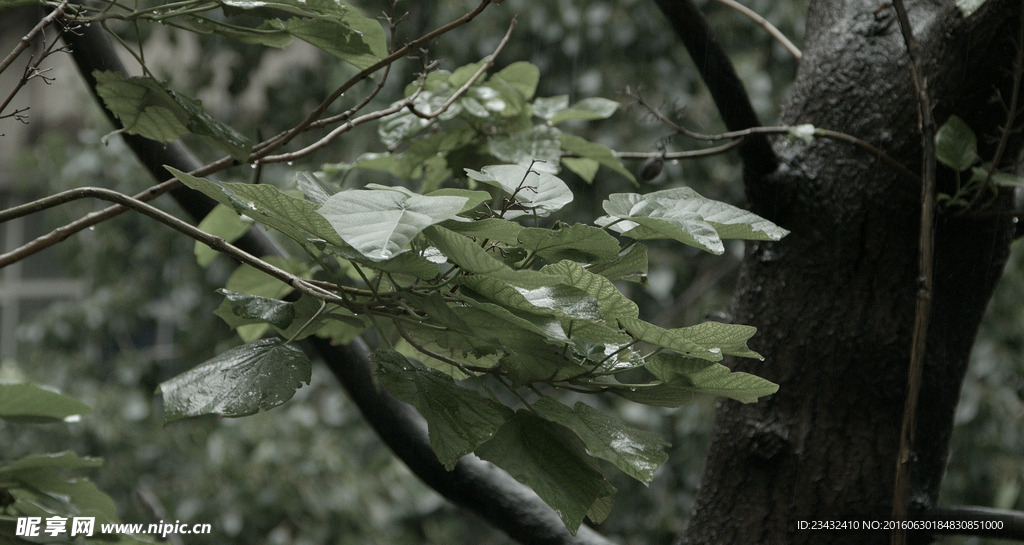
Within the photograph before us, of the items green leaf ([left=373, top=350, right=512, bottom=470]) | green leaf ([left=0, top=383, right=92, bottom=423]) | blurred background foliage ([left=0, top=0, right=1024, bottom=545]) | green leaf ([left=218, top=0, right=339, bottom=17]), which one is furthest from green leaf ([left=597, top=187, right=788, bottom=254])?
blurred background foliage ([left=0, top=0, right=1024, bottom=545])

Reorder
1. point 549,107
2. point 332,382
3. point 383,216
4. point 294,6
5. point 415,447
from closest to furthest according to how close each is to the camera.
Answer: point 383,216 → point 294,6 → point 415,447 → point 549,107 → point 332,382

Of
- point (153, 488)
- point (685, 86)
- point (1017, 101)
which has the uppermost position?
point (1017, 101)

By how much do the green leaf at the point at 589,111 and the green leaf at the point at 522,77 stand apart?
0.15 feet

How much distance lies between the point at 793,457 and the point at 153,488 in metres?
2.09

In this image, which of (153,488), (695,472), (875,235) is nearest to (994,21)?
(875,235)

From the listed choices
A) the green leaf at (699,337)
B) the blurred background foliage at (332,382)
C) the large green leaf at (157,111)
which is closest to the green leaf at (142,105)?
the large green leaf at (157,111)

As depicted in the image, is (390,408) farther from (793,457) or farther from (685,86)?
(685,86)

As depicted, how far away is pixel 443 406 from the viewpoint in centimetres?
35

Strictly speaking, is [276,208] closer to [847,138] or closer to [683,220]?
[683,220]

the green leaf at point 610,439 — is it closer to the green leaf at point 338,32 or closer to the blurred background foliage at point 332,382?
the green leaf at point 338,32

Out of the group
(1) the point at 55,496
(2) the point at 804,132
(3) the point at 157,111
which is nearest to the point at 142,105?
(3) the point at 157,111

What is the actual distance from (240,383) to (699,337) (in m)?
0.20

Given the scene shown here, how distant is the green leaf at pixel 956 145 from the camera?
59cm

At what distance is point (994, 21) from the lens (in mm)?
598
